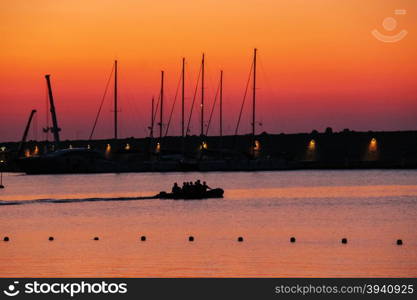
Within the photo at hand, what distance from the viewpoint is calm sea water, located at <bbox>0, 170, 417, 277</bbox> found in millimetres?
39406

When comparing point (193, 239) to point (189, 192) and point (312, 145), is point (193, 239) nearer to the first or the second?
point (189, 192)

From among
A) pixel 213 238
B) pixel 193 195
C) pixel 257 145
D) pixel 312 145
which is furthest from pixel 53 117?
pixel 213 238

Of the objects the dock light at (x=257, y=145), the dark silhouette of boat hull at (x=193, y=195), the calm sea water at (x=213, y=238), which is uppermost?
the dock light at (x=257, y=145)

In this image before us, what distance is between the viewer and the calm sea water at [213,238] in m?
39.4

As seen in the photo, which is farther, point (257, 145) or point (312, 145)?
point (312, 145)

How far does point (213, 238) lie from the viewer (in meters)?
51.8

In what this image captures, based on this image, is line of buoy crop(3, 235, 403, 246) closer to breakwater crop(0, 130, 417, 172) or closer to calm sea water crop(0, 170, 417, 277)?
calm sea water crop(0, 170, 417, 277)

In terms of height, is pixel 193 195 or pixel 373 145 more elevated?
pixel 373 145

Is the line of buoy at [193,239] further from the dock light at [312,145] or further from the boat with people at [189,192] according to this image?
the dock light at [312,145]

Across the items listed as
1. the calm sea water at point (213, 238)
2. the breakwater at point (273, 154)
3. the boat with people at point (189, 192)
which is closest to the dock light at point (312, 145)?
the breakwater at point (273, 154)

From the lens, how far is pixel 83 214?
70.4m

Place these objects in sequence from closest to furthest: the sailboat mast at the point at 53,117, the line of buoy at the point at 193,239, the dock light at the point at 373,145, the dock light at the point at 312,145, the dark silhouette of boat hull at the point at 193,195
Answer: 1. the line of buoy at the point at 193,239
2. the dark silhouette of boat hull at the point at 193,195
3. the sailboat mast at the point at 53,117
4. the dock light at the point at 373,145
5. the dock light at the point at 312,145

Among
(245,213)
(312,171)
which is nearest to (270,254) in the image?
(245,213)

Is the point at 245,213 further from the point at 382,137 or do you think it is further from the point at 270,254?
the point at 382,137
